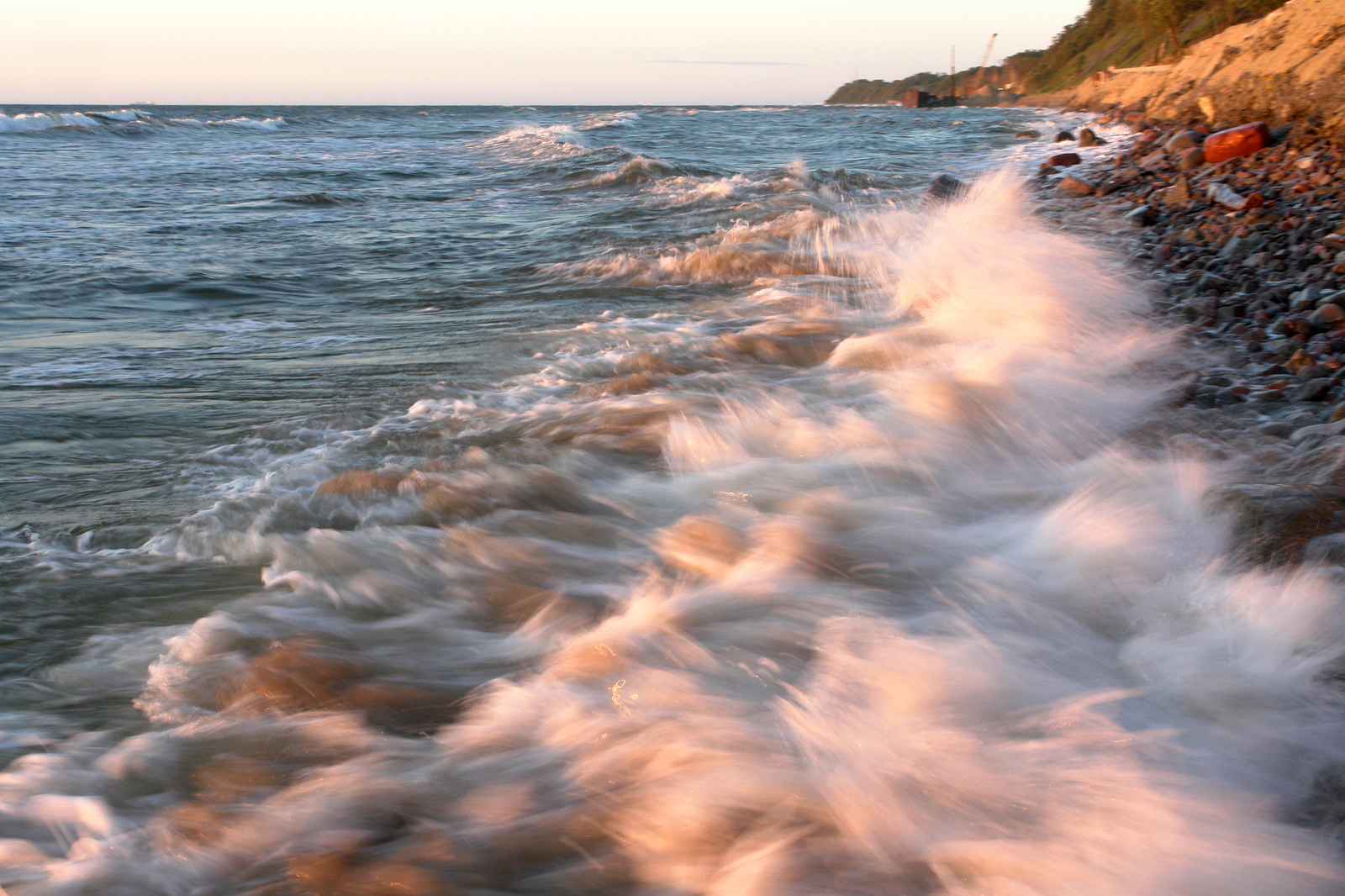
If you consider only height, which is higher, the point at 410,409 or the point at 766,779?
the point at 410,409

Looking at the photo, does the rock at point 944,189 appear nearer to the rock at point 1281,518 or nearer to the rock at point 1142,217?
the rock at point 1142,217

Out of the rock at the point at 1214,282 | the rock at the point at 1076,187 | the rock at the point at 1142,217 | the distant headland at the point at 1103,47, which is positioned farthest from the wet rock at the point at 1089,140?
the distant headland at the point at 1103,47

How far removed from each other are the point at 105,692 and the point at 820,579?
6.06 feet

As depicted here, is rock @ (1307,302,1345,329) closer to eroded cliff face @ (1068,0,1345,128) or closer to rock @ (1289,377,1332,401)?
rock @ (1289,377,1332,401)

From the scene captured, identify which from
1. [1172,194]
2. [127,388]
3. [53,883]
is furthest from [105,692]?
[1172,194]

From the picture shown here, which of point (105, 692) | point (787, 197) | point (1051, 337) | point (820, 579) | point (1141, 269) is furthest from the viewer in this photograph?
point (787, 197)

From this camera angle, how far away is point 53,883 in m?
1.51

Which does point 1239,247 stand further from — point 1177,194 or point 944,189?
point 944,189

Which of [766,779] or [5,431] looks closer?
[766,779]

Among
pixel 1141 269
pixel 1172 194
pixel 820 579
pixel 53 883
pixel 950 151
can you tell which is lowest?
pixel 53 883

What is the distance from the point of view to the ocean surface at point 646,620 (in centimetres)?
158

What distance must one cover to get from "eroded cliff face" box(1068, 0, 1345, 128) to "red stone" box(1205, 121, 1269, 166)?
44 cm

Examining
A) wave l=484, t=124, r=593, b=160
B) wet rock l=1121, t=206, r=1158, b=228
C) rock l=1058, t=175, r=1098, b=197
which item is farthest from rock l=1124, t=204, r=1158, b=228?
wave l=484, t=124, r=593, b=160

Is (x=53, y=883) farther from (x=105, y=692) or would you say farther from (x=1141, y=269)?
(x=1141, y=269)
